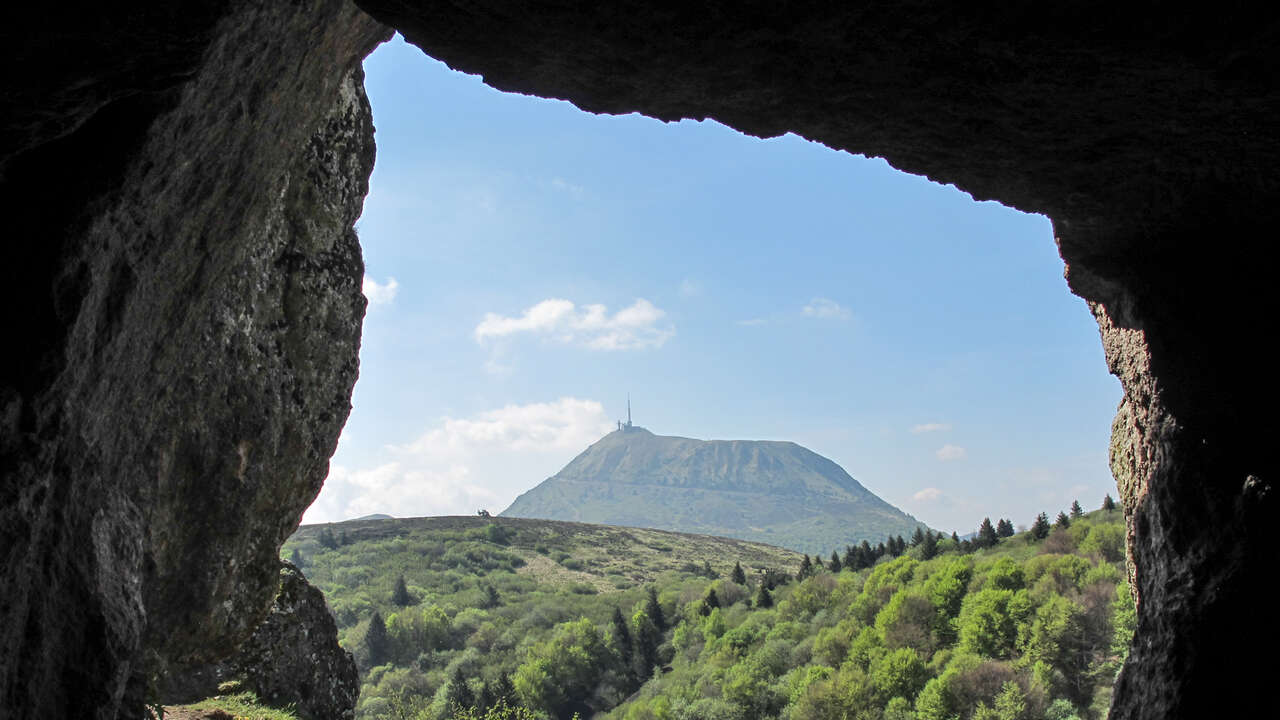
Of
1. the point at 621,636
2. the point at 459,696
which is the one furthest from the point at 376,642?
the point at 621,636

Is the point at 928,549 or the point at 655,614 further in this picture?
the point at 655,614

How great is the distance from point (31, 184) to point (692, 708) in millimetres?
72650

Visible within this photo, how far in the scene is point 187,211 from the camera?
5816 mm

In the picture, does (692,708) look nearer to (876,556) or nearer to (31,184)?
(876,556)

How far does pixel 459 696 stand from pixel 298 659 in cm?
6966

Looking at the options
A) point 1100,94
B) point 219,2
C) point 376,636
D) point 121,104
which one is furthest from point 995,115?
point 376,636

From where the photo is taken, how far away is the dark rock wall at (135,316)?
4.26m

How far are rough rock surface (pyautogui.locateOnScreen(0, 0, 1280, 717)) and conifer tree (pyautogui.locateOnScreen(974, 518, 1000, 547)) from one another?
4129 inches

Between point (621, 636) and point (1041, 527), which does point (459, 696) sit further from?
point (1041, 527)

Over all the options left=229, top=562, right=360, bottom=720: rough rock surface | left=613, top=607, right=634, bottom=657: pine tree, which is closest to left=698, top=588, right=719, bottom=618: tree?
left=613, top=607, right=634, bottom=657: pine tree

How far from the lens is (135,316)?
5.55m

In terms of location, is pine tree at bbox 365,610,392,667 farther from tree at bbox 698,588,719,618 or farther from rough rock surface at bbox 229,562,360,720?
rough rock surface at bbox 229,562,360,720

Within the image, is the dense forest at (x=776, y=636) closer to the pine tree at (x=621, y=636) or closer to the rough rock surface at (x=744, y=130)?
the pine tree at (x=621, y=636)

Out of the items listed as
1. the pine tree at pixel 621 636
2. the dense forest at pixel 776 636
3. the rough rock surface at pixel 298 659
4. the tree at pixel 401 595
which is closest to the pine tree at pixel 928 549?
the dense forest at pixel 776 636
